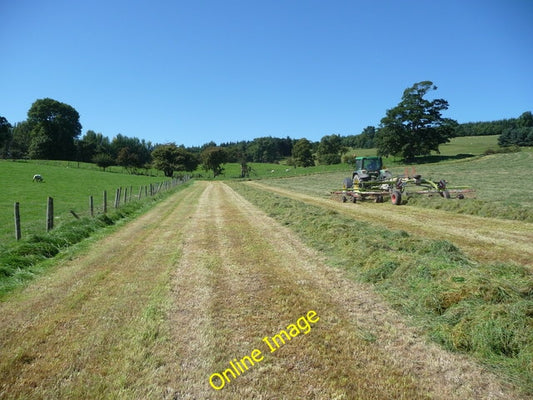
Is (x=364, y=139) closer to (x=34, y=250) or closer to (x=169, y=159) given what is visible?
(x=169, y=159)

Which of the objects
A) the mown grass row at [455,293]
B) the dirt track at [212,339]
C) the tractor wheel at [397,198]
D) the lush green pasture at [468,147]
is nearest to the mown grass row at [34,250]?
the dirt track at [212,339]

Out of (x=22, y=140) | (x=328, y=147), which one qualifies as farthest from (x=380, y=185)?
(x=22, y=140)

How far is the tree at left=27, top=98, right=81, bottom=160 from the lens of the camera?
76125 millimetres

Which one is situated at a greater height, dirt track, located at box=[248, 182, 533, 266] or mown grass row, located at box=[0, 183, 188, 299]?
dirt track, located at box=[248, 182, 533, 266]

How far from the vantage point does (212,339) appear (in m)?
3.55

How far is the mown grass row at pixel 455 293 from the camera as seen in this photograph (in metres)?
3.15

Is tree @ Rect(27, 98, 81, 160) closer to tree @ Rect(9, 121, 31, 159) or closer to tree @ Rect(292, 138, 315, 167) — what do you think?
tree @ Rect(9, 121, 31, 159)

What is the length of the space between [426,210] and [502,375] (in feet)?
37.4

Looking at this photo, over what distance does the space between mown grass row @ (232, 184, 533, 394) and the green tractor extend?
388 inches

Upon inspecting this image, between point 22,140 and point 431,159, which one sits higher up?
point 22,140

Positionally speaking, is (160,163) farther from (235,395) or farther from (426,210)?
(235,395)

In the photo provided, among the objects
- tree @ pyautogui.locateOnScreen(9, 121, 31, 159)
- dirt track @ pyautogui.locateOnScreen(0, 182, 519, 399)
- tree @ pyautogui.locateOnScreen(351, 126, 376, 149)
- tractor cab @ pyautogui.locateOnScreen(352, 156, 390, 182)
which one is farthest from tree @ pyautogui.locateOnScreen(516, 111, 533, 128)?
tree @ pyautogui.locateOnScreen(9, 121, 31, 159)

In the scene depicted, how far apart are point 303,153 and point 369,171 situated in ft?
237

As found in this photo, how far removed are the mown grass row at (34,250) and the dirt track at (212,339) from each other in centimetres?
42
